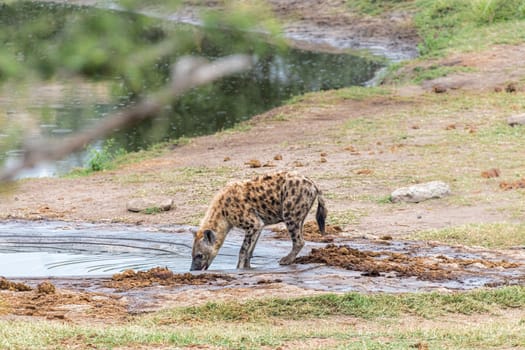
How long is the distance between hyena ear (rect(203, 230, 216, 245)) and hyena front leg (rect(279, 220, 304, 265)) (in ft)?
2.43

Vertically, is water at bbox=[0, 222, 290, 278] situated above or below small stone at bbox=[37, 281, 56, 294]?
below

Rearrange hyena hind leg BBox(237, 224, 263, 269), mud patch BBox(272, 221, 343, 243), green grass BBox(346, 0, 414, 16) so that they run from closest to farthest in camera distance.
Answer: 1. hyena hind leg BBox(237, 224, 263, 269)
2. mud patch BBox(272, 221, 343, 243)
3. green grass BBox(346, 0, 414, 16)

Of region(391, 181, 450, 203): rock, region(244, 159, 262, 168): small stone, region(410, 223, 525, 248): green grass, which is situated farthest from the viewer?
region(244, 159, 262, 168): small stone

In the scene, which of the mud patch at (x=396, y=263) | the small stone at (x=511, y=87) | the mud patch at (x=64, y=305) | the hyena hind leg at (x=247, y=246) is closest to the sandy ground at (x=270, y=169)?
the mud patch at (x=64, y=305)

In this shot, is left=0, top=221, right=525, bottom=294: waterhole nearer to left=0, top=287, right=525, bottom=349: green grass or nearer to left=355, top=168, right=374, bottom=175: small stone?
left=0, top=287, right=525, bottom=349: green grass

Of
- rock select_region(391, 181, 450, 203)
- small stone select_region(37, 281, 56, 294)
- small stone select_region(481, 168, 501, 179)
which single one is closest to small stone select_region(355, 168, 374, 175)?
small stone select_region(481, 168, 501, 179)

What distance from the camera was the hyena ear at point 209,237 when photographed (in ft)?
33.9

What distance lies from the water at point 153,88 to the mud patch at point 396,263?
295cm

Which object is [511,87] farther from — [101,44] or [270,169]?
[101,44]

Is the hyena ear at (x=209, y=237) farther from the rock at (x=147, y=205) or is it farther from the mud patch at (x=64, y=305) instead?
the rock at (x=147, y=205)

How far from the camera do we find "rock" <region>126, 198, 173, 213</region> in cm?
1430

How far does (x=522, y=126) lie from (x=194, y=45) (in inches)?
611

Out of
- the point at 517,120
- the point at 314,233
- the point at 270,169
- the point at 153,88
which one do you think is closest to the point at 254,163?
A: the point at 270,169

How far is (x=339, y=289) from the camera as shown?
372 inches
